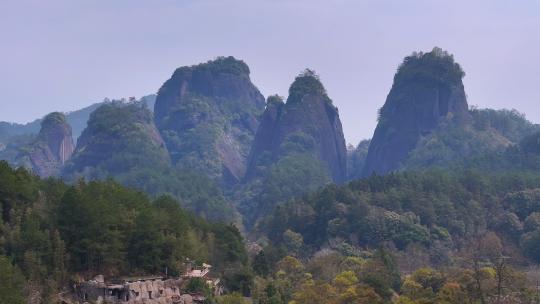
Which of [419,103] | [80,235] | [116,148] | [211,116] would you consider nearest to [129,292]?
[80,235]

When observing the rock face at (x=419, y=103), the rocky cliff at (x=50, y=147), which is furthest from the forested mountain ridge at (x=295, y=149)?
the rocky cliff at (x=50, y=147)

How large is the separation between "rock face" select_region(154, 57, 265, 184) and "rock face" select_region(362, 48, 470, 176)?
26.3 metres

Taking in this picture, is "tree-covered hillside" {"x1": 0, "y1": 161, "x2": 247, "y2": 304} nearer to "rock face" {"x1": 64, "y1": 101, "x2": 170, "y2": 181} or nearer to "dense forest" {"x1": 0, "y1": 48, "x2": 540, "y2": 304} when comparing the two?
"dense forest" {"x1": 0, "y1": 48, "x2": 540, "y2": 304}

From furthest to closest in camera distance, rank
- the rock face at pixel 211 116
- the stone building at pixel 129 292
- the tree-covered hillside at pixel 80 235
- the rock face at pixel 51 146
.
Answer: the rock face at pixel 51 146 < the rock face at pixel 211 116 < the stone building at pixel 129 292 < the tree-covered hillside at pixel 80 235

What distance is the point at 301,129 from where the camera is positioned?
14775 centimetres

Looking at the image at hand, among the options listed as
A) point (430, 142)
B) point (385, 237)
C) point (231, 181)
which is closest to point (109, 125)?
point (231, 181)

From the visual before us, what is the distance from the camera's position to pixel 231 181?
15500 centimetres

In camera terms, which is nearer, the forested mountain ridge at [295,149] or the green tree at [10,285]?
the green tree at [10,285]

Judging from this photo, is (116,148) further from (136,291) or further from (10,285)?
(10,285)

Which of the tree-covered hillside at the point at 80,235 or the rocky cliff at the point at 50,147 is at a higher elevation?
the rocky cliff at the point at 50,147

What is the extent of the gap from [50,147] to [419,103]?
2582 inches

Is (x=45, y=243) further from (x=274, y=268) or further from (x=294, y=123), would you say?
(x=294, y=123)

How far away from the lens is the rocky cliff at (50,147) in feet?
524

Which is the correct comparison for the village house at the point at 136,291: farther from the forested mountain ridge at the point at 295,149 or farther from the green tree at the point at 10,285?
the forested mountain ridge at the point at 295,149
